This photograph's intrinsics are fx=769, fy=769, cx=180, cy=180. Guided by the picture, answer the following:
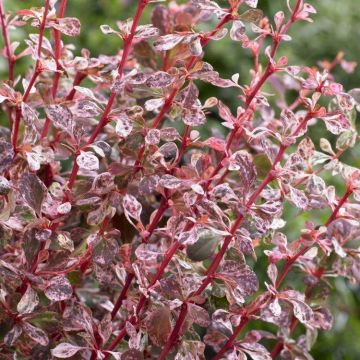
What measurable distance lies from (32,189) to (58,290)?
0.12 meters

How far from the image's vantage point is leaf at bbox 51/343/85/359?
2.84ft

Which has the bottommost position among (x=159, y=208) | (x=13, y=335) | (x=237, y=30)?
(x=13, y=335)

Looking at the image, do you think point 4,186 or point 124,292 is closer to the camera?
point 4,186

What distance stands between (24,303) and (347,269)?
0.45 m

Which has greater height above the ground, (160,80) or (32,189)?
(160,80)

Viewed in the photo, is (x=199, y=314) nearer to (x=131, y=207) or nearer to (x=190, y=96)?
(x=131, y=207)

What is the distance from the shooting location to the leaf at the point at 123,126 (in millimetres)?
862

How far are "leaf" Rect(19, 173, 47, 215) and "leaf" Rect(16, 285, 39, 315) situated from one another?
10 cm

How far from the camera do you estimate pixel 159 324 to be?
2.81 ft

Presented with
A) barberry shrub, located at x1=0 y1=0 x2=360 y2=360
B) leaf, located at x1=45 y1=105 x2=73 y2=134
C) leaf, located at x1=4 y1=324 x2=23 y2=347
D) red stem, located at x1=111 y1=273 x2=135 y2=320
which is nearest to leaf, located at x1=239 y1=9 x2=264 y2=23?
barberry shrub, located at x1=0 y1=0 x2=360 y2=360

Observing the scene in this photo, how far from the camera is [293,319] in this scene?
43.4 inches

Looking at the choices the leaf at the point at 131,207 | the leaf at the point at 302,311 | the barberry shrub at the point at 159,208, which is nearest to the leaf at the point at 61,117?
the barberry shrub at the point at 159,208

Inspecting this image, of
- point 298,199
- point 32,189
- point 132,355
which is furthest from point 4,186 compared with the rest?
point 298,199

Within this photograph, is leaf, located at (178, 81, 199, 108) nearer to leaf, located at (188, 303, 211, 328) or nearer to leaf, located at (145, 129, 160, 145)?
leaf, located at (145, 129, 160, 145)
